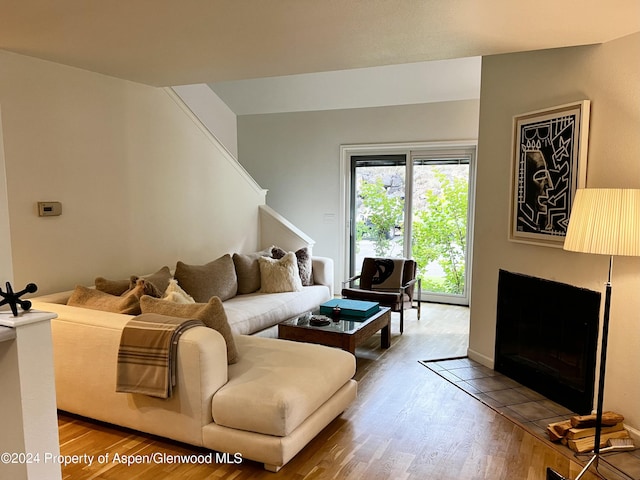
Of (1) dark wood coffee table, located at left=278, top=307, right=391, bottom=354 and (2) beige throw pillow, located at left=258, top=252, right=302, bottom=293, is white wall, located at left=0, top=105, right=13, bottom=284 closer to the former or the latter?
(1) dark wood coffee table, located at left=278, top=307, right=391, bottom=354

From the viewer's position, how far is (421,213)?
20.4 ft

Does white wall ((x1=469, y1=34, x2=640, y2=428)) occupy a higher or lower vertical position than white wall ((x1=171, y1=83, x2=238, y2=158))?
lower

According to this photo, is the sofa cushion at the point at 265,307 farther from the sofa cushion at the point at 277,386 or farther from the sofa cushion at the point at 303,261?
the sofa cushion at the point at 277,386

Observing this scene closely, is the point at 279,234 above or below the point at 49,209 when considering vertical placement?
below

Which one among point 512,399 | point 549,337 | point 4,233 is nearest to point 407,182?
point 549,337

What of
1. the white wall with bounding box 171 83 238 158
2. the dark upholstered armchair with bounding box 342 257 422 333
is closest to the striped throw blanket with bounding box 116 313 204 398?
the dark upholstered armchair with bounding box 342 257 422 333

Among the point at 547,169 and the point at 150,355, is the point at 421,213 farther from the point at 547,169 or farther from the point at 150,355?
the point at 150,355

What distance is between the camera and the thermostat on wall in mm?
3454

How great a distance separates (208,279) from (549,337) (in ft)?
9.27

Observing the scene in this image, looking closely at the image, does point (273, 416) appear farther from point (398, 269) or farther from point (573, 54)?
point (398, 269)

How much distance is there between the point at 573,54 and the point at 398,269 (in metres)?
2.83

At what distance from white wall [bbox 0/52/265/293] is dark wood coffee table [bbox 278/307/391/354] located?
4.94 feet

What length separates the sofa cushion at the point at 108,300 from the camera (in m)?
2.97

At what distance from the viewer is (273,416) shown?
7.70ft
